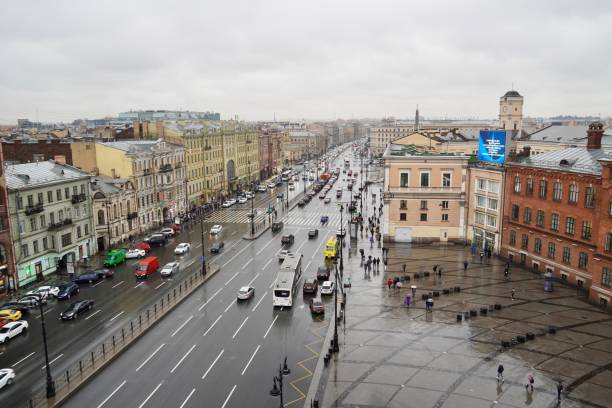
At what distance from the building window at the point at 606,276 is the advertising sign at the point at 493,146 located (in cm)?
2126

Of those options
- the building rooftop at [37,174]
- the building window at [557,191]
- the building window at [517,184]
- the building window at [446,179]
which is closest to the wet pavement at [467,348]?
the building window at [557,191]

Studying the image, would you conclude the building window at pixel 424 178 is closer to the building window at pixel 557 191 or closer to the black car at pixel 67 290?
the building window at pixel 557 191

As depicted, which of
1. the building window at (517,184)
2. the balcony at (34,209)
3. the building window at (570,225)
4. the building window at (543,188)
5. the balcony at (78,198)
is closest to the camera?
the building window at (570,225)

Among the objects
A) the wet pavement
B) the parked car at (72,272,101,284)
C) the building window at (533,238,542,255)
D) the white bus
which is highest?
the building window at (533,238,542,255)

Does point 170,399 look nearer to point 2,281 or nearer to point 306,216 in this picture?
point 2,281

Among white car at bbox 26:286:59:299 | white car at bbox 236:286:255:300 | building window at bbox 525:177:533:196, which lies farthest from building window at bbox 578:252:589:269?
white car at bbox 26:286:59:299

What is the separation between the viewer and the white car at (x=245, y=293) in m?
45.5

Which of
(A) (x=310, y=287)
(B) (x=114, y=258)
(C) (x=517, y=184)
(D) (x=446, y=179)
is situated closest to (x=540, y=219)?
(C) (x=517, y=184)

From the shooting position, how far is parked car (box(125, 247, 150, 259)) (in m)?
61.8

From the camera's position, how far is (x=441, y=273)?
53.3 meters

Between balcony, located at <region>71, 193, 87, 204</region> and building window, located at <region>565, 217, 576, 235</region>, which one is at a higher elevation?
balcony, located at <region>71, 193, 87, 204</region>

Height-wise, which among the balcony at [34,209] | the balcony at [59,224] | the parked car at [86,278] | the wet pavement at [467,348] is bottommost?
the wet pavement at [467,348]

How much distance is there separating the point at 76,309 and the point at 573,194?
4814 centimetres

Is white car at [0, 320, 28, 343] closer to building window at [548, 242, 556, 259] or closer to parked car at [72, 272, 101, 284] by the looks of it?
parked car at [72, 272, 101, 284]
